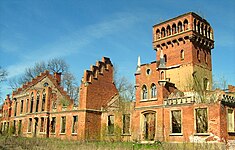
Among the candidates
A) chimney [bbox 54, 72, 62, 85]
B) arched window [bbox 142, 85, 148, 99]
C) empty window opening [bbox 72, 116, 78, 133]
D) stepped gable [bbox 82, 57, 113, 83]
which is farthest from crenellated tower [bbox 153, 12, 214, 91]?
chimney [bbox 54, 72, 62, 85]

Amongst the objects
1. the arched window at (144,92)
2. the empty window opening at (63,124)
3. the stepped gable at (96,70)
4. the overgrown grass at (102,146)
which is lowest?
the overgrown grass at (102,146)

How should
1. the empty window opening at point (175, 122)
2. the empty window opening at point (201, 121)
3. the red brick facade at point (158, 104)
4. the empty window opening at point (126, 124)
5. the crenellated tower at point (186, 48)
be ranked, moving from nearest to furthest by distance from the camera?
1. the red brick facade at point (158, 104)
2. the empty window opening at point (201, 121)
3. the empty window opening at point (175, 122)
4. the empty window opening at point (126, 124)
5. the crenellated tower at point (186, 48)

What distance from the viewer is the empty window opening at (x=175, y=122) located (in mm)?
22469

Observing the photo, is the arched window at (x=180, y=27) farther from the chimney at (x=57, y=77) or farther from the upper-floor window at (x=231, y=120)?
the chimney at (x=57, y=77)

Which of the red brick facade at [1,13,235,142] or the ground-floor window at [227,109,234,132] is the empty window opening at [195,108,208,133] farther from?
the ground-floor window at [227,109,234,132]

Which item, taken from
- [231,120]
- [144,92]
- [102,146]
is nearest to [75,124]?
[144,92]

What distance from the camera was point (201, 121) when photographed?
20828 millimetres

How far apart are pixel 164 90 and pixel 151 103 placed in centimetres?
164

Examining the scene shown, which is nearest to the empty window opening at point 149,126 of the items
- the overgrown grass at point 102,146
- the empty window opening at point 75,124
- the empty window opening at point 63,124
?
the overgrown grass at point 102,146

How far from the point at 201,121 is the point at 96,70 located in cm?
1312

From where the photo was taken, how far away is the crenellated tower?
2870 centimetres

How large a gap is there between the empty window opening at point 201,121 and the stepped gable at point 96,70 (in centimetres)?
1215

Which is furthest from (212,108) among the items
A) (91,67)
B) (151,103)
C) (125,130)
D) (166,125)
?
(91,67)

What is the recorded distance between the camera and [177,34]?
3000 centimetres
